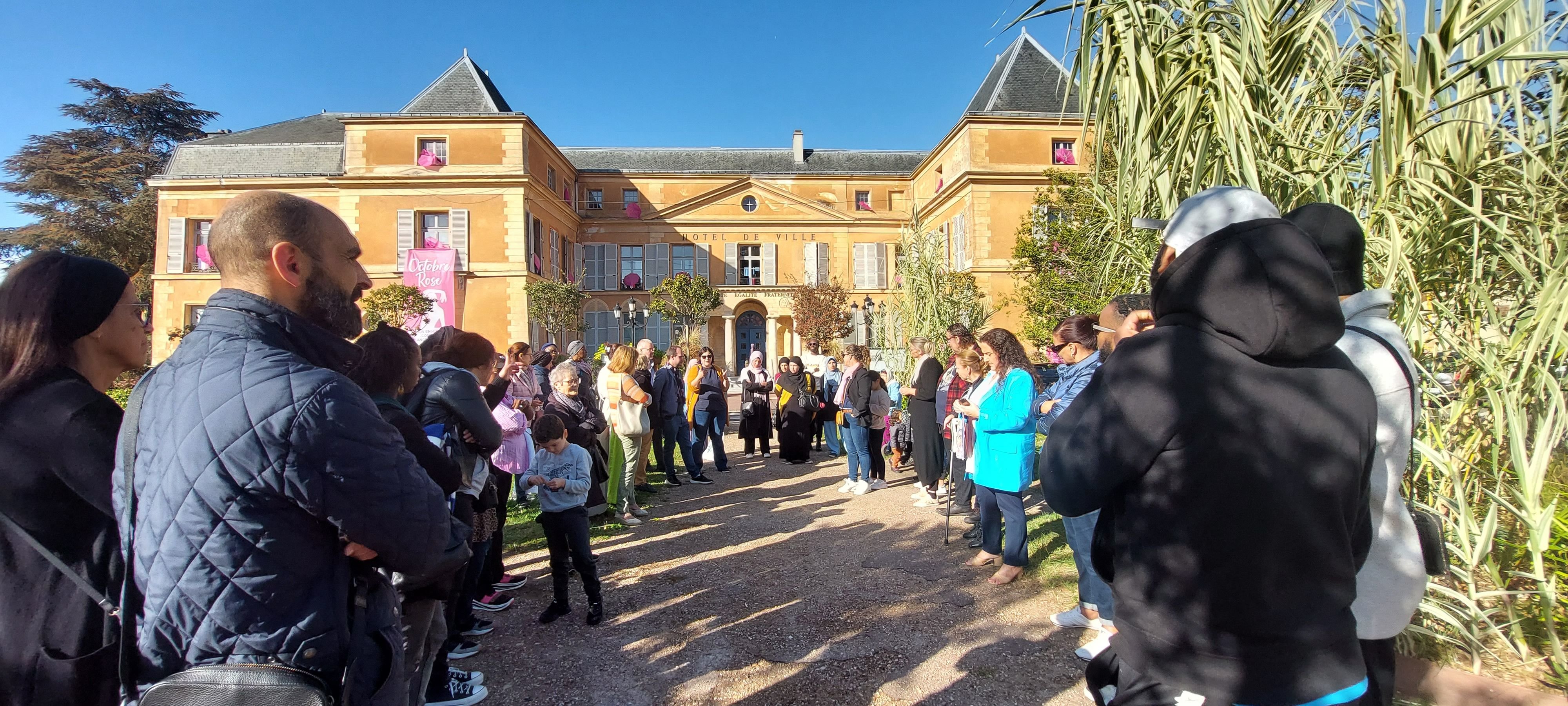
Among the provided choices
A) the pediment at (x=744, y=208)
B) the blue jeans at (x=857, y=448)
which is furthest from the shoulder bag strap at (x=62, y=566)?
the pediment at (x=744, y=208)

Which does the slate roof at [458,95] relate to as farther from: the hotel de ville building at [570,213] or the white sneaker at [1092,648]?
the white sneaker at [1092,648]

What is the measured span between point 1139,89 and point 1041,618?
268 cm

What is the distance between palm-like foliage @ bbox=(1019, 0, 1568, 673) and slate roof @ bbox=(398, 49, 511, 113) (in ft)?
84.0

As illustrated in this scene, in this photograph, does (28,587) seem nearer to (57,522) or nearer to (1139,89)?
(57,522)

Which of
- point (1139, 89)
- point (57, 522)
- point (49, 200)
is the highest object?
point (49, 200)

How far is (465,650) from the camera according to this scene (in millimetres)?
3457

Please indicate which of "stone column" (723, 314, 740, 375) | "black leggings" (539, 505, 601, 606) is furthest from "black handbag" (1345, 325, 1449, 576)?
"stone column" (723, 314, 740, 375)

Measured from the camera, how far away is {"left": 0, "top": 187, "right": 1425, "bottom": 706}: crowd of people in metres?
1.17

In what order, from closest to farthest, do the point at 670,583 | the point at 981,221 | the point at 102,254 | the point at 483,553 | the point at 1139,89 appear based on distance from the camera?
the point at 1139,89 < the point at 483,553 < the point at 670,583 < the point at 981,221 < the point at 102,254

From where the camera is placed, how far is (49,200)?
94.0 ft

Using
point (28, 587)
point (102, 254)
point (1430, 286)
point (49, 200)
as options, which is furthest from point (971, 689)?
point (49, 200)

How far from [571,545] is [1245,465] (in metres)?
3.41

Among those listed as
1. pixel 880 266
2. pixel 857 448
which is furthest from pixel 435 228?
pixel 857 448

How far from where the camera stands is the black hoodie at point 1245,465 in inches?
45.2
